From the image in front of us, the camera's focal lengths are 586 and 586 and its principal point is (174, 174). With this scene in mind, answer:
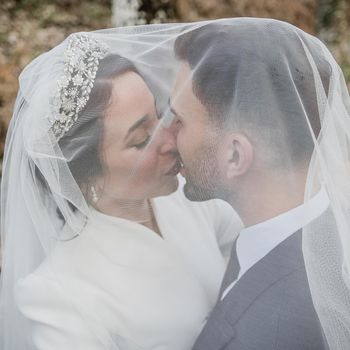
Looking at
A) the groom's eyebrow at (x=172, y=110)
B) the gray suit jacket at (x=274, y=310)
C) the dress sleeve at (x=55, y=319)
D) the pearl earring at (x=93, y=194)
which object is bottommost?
the dress sleeve at (x=55, y=319)

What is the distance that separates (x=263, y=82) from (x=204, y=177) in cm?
35

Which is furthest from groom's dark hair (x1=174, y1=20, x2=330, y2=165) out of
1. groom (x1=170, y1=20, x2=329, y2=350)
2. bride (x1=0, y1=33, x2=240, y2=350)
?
bride (x1=0, y1=33, x2=240, y2=350)

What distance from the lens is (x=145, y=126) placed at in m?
1.85

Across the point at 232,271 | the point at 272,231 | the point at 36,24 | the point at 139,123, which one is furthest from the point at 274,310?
the point at 36,24

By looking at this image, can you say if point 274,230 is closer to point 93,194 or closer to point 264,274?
point 264,274

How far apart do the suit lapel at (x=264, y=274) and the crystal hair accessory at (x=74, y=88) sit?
74 centimetres

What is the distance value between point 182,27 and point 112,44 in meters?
0.24

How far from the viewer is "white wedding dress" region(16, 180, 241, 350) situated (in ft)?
6.20

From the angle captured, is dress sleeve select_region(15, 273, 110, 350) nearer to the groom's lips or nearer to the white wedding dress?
the white wedding dress

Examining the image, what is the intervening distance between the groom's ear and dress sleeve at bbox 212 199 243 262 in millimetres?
655

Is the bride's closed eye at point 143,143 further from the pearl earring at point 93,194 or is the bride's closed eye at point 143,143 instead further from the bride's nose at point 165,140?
the pearl earring at point 93,194

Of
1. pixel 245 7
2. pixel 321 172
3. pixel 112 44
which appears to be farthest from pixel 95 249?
pixel 245 7

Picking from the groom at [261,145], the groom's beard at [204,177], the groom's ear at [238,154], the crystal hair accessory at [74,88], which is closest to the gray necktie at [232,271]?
the groom at [261,145]

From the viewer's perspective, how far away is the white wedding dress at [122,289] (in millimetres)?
1891
